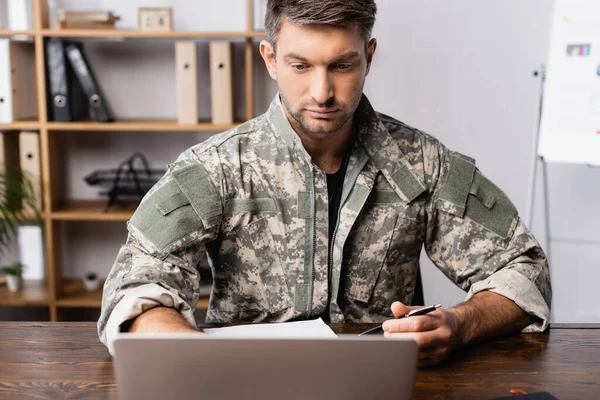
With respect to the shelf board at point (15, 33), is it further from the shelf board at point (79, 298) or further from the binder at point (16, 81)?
the shelf board at point (79, 298)

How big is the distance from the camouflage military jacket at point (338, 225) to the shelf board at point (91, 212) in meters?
1.37

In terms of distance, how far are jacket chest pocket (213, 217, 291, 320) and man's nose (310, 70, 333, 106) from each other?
0.88 feet

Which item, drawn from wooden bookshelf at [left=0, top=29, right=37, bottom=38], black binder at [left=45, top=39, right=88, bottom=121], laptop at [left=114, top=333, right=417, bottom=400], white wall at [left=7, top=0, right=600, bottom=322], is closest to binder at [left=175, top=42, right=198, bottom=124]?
white wall at [left=7, top=0, right=600, bottom=322]

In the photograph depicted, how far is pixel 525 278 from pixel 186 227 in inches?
26.0

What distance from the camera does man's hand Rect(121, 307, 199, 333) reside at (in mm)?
1017

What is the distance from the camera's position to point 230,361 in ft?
2.33

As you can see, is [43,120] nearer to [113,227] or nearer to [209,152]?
[113,227]

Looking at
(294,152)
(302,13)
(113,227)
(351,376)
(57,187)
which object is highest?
(302,13)

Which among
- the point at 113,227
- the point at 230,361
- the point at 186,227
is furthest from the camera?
the point at 113,227

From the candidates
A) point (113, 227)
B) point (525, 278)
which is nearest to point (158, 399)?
point (525, 278)

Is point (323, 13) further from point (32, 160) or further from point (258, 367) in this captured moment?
point (32, 160)

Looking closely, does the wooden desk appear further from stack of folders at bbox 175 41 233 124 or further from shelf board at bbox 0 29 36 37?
shelf board at bbox 0 29 36 37

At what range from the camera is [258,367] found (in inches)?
28.1

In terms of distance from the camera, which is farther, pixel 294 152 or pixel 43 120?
pixel 43 120
